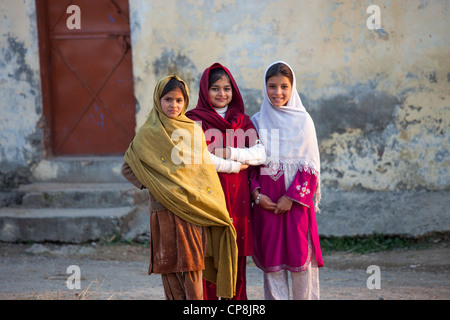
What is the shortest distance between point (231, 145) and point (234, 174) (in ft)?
0.59

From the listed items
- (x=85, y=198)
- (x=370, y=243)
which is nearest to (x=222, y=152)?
(x=370, y=243)

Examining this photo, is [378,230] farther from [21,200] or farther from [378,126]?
[21,200]

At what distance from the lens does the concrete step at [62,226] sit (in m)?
5.45

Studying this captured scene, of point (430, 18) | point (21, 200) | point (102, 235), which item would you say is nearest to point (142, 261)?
point (102, 235)

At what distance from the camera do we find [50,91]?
612 cm

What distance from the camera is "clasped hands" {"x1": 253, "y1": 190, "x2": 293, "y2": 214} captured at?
3.14 m

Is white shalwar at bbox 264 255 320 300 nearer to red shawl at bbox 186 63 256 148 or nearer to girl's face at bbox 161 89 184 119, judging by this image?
red shawl at bbox 186 63 256 148

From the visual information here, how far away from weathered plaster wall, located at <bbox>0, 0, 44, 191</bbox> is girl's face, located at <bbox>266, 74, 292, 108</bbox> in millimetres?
3645

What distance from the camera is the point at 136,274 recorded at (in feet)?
15.8

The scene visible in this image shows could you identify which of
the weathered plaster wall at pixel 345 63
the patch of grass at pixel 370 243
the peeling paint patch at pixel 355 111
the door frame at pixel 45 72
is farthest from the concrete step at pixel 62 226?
the peeling paint patch at pixel 355 111

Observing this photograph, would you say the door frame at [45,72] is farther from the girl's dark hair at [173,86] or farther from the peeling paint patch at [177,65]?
the girl's dark hair at [173,86]

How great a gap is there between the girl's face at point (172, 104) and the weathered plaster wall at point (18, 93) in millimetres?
3507

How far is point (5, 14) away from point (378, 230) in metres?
4.66

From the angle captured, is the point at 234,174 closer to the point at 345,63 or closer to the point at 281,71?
the point at 281,71
